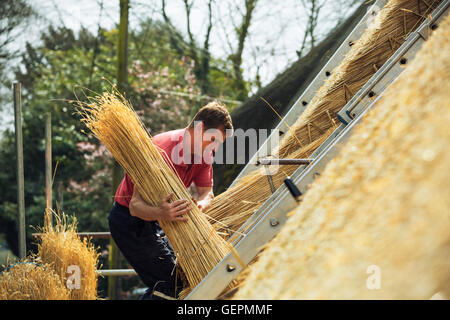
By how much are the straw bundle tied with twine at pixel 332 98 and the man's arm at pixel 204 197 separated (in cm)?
3

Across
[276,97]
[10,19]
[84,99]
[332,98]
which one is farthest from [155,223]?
→ [10,19]

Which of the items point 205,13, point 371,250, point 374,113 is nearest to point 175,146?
point 374,113

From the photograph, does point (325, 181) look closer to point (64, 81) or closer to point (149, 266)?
point (149, 266)

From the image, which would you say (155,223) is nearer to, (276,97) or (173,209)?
(173,209)

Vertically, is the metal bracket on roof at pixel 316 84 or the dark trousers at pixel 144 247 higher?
the metal bracket on roof at pixel 316 84

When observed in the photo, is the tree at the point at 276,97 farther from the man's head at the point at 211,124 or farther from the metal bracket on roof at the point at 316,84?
the man's head at the point at 211,124

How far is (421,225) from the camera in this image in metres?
0.59

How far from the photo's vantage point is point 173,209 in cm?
161

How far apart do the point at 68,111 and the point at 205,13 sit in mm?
3177

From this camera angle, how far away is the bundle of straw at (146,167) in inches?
64.1

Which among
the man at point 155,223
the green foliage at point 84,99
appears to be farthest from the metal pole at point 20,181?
the green foliage at point 84,99

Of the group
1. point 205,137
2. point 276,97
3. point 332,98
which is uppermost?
point 276,97

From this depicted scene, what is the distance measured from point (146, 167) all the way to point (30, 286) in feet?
2.08

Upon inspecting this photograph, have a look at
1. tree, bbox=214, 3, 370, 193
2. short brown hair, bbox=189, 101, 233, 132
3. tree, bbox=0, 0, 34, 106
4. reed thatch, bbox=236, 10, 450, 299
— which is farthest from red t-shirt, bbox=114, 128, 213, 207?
tree, bbox=0, 0, 34, 106
